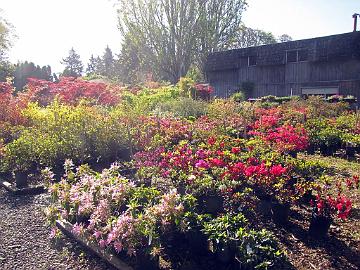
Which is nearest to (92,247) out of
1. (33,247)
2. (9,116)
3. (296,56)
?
(33,247)

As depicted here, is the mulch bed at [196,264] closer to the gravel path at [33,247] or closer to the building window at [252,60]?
the gravel path at [33,247]

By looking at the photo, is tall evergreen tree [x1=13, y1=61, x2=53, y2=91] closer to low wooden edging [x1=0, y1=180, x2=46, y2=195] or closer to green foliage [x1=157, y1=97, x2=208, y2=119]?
green foliage [x1=157, y1=97, x2=208, y2=119]

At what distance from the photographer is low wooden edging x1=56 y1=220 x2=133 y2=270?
3.21 metres

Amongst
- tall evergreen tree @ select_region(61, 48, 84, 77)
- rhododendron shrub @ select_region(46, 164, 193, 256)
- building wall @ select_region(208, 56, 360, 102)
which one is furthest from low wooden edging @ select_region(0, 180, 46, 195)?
tall evergreen tree @ select_region(61, 48, 84, 77)

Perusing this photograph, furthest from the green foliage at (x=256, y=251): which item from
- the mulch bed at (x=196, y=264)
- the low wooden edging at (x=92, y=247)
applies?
the low wooden edging at (x=92, y=247)

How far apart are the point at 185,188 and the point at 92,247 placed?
1.45 m

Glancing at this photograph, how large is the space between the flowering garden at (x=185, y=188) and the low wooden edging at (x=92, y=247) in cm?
5

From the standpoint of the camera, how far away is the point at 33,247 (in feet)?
12.5

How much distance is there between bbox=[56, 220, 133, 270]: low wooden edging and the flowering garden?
2.0 inches

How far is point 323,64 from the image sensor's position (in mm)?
22688

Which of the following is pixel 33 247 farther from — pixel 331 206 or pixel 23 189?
pixel 331 206

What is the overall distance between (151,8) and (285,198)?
31.0 metres

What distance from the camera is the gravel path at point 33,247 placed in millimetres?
3426

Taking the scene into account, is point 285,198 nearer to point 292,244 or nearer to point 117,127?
point 292,244
